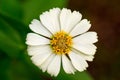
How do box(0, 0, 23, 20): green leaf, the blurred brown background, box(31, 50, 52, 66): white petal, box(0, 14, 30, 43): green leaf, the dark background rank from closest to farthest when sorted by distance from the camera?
box(31, 50, 52, 66): white petal < box(0, 14, 30, 43): green leaf < the dark background < box(0, 0, 23, 20): green leaf < the blurred brown background

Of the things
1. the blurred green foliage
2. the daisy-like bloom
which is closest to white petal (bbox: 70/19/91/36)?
the daisy-like bloom

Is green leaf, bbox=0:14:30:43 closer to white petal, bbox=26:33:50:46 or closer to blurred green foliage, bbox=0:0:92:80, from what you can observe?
blurred green foliage, bbox=0:0:92:80

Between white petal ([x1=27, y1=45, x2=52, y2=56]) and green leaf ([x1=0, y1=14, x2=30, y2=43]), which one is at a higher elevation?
green leaf ([x1=0, y1=14, x2=30, y2=43])

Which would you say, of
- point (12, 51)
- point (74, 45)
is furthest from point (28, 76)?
point (74, 45)

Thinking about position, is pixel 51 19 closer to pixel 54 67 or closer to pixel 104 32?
pixel 54 67

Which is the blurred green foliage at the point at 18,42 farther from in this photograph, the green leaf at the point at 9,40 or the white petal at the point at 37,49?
the white petal at the point at 37,49
